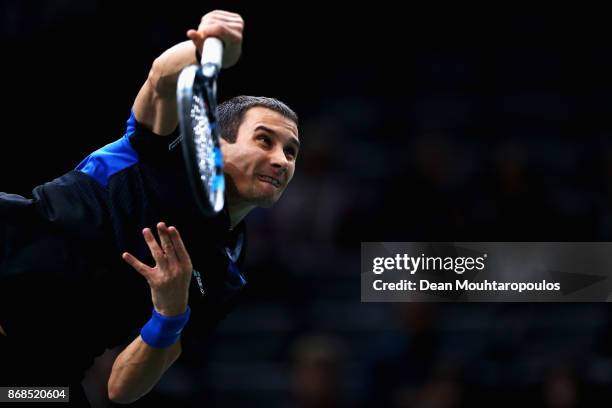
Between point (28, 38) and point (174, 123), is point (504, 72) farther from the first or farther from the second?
point (174, 123)

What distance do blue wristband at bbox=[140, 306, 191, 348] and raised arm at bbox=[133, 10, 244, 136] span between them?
2.10 feet

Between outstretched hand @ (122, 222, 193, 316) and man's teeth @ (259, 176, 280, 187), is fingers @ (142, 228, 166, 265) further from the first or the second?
man's teeth @ (259, 176, 280, 187)

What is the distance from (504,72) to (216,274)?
507 centimetres

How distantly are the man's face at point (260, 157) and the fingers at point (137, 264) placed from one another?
0.48 metres

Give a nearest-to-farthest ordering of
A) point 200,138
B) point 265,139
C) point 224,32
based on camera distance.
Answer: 1. point 200,138
2. point 224,32
3. point 265,139

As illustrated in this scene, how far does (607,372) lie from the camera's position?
6578mm

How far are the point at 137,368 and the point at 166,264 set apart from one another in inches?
28.2

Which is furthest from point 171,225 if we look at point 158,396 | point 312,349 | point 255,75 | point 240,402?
point 255,75

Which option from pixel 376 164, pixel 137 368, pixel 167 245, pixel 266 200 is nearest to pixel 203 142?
pixel 167 245

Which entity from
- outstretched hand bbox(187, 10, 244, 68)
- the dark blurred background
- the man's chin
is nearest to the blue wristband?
the man's chin

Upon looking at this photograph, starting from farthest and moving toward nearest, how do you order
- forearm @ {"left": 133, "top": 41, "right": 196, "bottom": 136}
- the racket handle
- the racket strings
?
forearm @ {"left": 133, "top": 41, "right": 196, "bottom": 136} → the racket handle → the racket strings

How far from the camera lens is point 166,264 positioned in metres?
3.48

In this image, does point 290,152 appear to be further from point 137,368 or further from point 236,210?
point 137,368

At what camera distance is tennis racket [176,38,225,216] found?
2.93 metres
